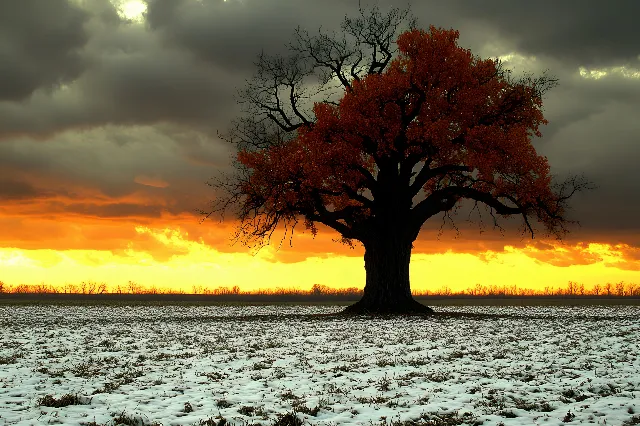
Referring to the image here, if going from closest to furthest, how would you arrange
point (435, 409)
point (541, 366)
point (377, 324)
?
point (435, 409), point (541, 366), point (377, 324)

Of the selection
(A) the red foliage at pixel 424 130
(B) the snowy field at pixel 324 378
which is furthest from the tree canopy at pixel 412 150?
(B) the snowy field at pixel 324 378

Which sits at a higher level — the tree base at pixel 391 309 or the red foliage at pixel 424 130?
the red foliage at pixel 424 130

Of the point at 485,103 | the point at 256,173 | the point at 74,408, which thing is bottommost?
the point at 74,408

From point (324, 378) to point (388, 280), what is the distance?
77.1 feet

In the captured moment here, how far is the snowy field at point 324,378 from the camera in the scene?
10391mm

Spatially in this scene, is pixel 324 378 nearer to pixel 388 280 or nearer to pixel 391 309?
pixel 391 309

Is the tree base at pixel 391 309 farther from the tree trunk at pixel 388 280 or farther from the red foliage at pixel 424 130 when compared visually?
the red foliage at pixel 424 130

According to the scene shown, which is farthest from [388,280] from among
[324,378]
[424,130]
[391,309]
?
[324,378]

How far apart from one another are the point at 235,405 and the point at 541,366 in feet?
27.5

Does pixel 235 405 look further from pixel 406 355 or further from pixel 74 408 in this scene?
pixel 406 355

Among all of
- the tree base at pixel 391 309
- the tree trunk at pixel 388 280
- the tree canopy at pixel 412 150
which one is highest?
→ the tree canopy at pixel 412 150

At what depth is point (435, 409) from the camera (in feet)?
35.2

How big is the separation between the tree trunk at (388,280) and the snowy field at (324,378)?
11835 mm

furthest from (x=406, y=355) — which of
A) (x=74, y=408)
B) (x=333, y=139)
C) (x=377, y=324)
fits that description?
(x=333, y=139)
